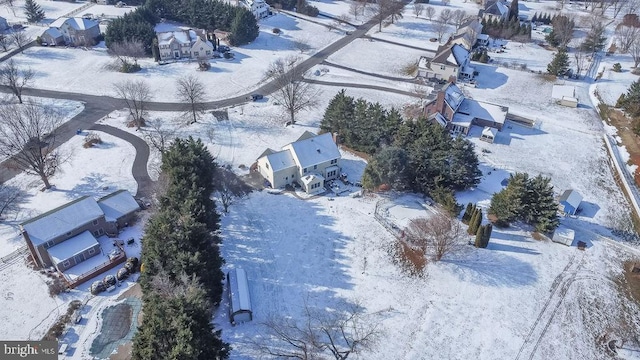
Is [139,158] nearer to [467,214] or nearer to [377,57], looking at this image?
[467,214]

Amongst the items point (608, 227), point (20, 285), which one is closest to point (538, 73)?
point (608, 227)

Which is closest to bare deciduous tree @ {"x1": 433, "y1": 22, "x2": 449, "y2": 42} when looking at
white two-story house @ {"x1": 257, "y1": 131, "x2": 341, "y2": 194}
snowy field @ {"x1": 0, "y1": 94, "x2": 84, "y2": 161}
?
white two-story house @ {"x1": 257, "y1": 131, "x2": 341, "y2": 194}

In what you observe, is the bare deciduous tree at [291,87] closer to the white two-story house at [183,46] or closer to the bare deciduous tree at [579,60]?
the white two-story house at [183,46]

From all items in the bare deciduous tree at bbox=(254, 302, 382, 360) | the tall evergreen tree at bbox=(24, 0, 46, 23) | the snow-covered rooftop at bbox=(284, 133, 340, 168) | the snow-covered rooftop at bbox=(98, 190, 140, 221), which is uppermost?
the tall evergreen tree at bbox=(24, 0, 46, 23)

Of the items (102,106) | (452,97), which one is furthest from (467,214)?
(102,106)

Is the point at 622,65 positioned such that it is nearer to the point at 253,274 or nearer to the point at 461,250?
the point at 461,250

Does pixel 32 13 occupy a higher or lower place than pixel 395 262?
higher
